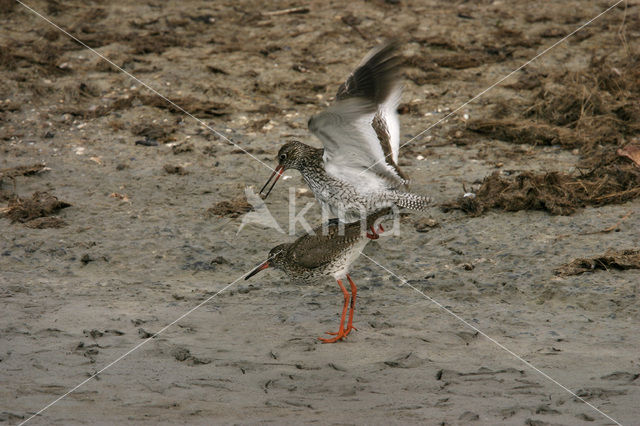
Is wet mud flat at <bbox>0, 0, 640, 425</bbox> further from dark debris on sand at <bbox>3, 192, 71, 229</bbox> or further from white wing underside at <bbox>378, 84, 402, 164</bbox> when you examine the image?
white wing underside at <bbox>378, 84, 402, 164</bbox>

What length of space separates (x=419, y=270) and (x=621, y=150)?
9.84 feet

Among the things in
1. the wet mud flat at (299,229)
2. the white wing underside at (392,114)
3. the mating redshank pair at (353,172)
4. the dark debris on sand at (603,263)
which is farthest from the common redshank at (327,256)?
the dark debris on sand at (603,263)

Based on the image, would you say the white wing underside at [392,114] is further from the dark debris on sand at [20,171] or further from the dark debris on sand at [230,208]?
the dark debris on sand at [20,171]

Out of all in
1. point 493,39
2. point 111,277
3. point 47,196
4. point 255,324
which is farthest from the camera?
point 493,39

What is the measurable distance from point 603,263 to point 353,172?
2.44 m

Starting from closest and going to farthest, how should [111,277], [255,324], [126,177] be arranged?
1. [255,324]
2. [111,277]
3. [126,177]

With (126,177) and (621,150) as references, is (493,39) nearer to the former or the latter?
(621,150)

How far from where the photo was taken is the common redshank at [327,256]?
20.6 ft

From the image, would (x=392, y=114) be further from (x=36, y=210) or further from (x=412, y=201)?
(x=36, y=210)

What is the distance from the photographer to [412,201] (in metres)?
6.67

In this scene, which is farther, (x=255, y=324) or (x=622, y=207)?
(x=622, y=207)

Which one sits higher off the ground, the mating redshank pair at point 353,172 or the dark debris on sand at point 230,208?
the mating redshank pair at point 353,172

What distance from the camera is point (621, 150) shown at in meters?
8.33

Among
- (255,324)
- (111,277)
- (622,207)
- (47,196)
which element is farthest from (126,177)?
(622,207)
